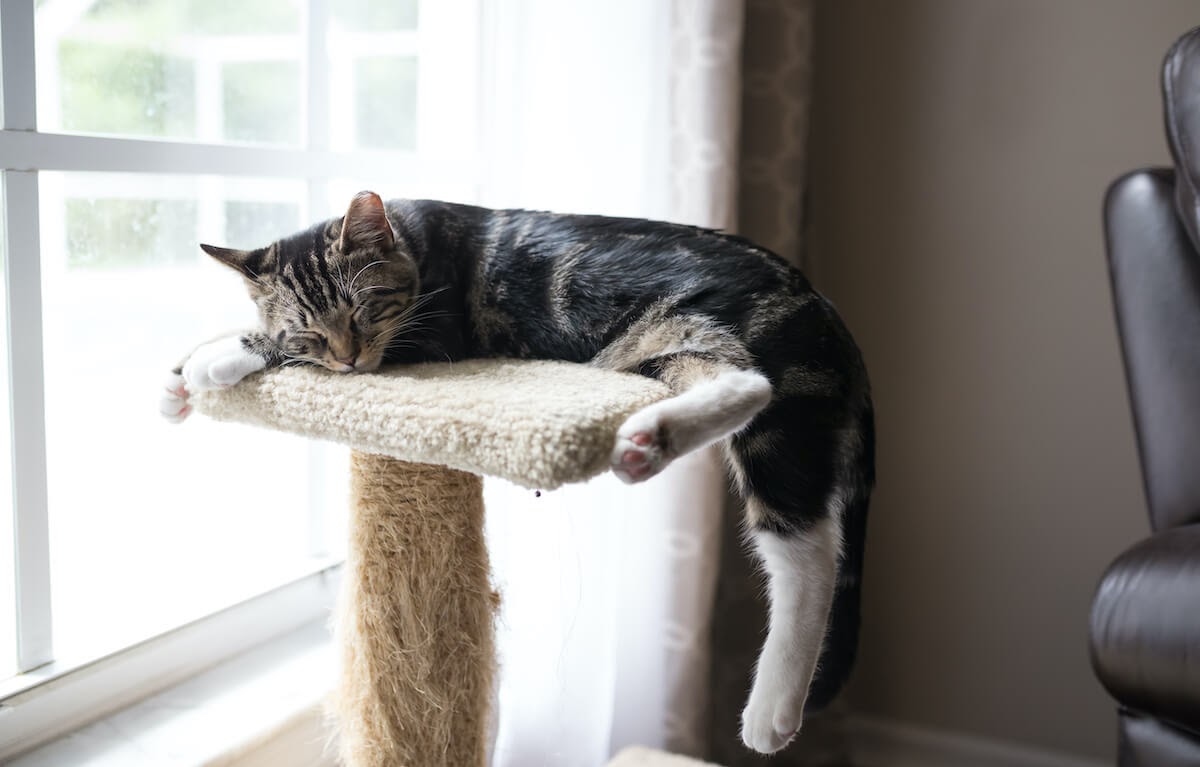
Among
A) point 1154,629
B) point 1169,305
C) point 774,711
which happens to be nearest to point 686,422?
point 774,711

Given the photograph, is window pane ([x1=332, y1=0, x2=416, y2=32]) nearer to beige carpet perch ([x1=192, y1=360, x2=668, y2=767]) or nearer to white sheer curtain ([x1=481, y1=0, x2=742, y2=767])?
white sheer curtain ([x1=481, y1=0, x2=742, y2=767])

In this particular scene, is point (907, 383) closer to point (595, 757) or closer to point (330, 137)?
point (595, 757)

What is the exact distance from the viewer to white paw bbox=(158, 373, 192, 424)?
1112mm

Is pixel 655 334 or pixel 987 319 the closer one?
pixel 655 334

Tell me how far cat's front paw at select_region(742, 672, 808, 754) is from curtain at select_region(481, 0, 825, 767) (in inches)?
23.1

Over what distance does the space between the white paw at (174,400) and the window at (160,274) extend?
0.17 metres

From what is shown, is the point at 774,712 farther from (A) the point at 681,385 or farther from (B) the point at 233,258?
(B) the point at 233,258

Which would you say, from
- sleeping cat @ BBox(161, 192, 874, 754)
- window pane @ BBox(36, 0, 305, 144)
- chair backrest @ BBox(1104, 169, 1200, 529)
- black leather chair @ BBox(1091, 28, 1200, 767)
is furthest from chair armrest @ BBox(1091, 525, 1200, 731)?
window pane @ BBox(36, 0, 305, 144)

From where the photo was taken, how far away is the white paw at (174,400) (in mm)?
1112

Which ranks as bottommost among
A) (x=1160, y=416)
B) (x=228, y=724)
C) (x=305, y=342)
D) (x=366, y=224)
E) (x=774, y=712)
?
(x=228, y=724)

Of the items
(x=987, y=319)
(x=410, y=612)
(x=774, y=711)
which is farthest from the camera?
(x=987, y=319)

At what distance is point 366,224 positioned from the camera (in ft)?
3.59

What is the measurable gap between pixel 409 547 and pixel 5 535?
56 centimetres

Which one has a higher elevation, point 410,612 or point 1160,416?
point 1160,416
